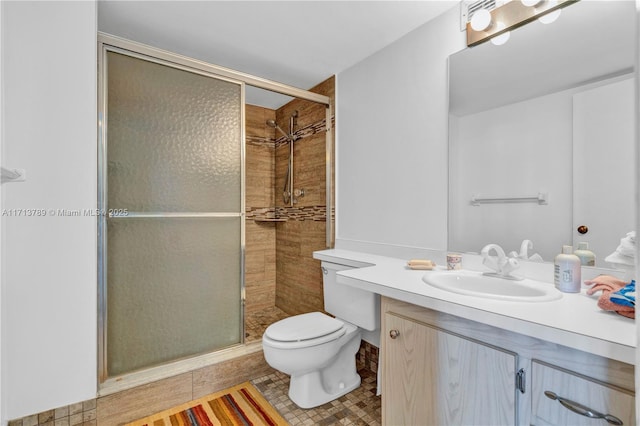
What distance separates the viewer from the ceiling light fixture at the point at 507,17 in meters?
1.27

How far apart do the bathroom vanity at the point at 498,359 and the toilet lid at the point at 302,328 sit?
497 millimetres

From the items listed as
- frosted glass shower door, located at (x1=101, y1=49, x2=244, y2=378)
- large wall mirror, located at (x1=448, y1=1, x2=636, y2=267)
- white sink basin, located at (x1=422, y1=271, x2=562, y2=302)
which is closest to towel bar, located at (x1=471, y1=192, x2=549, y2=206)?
large wall mirror, located at (x1=448, y1=1, x2=636, y2=267)

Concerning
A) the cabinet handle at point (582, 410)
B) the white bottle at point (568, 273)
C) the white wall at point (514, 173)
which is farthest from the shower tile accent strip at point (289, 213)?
the cabinet handle at point (582, 410)

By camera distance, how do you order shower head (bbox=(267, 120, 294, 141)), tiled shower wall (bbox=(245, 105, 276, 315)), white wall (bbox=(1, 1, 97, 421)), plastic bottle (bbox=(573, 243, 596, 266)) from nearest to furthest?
plastic bottle (bbox=(573, 243, 596, 266)), white wall (bbox=(1, 1, 97, 421)), shower head (bbox=(267, 120, 294, 141)), tiled shower wall (bbox=(245, 105, 276, 315))

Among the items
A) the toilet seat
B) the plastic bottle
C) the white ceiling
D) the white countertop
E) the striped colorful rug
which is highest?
the white ceiling

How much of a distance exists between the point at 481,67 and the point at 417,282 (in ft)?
3.65

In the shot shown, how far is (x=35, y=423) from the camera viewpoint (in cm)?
141

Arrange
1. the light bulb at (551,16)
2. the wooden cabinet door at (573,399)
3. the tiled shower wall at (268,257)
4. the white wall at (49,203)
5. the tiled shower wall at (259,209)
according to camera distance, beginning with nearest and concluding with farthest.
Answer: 1. the wooden cabinet door at (573,399)
2. the light bulb at (551,16)
3. the white wall at (49,203)
4. the tiled shower wall at (268,257)
5. the tiled shower wall at (259,209)

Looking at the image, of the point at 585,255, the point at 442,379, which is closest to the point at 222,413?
the point at 442,379

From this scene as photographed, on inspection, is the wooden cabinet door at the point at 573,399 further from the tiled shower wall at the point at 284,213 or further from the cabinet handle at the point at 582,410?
the tiled shower wall at the point at 284,213

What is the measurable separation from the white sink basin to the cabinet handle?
0.27 metres

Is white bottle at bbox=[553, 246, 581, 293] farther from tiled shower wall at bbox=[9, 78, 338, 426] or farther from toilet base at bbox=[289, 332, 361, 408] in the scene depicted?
tiled shower wall at bbox=[9, 78, 338, 426]

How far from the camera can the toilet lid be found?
5.39 ft

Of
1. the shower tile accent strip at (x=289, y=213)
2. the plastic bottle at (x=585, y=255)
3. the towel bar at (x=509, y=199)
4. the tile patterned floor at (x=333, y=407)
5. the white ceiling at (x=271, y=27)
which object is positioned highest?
the white ceiling at (x=271, y=27)
